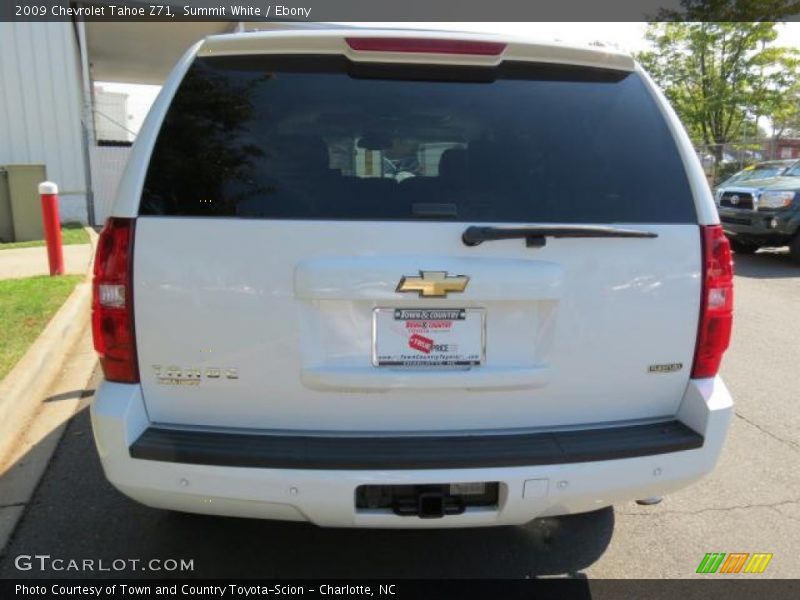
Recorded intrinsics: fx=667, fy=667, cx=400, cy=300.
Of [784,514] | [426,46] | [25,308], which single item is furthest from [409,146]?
[25,308]

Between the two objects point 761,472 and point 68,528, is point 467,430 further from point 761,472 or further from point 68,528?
point 761,472

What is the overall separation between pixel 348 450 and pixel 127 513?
4.96 feet

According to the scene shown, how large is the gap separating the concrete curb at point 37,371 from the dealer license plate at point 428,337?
102 inches

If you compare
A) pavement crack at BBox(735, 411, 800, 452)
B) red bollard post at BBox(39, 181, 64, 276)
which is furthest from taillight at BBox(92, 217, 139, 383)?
red bollard post at BBox(39, 181, 64, 276)

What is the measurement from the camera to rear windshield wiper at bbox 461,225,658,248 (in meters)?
2.19

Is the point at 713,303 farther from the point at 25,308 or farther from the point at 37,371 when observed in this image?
the point at 25,308

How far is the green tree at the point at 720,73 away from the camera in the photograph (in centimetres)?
2283

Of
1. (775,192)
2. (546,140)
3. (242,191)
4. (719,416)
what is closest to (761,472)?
(719,416)

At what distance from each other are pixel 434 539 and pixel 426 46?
6.71 ft

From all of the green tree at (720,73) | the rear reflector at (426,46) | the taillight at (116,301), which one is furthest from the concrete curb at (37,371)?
the green tree at (720,73)

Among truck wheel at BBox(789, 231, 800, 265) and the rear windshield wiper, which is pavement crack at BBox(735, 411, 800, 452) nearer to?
the rear windshield wiper

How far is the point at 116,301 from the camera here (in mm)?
2213

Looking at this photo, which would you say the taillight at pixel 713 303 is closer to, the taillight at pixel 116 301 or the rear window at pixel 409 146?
the rear window at pixel 409 146

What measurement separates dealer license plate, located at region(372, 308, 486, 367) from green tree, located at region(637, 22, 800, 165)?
21930 mm
